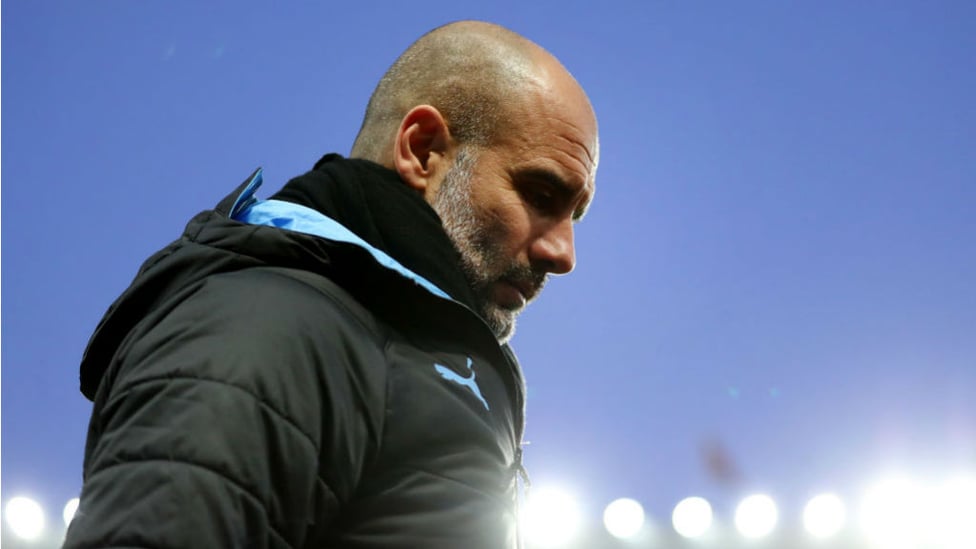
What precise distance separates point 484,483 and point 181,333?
0.72 meters

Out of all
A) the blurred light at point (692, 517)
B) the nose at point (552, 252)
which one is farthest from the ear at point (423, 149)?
the blurred light at point (692, 517)

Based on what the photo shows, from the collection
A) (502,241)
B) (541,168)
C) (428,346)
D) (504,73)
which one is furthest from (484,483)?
(504,73)

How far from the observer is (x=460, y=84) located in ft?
9.98

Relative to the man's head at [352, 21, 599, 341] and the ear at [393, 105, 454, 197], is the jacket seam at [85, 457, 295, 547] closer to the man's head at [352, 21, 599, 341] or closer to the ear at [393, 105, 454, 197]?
the man's head at [352, 21, 599, 341]

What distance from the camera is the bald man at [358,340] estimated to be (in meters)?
1.59

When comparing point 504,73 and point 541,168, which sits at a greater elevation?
point 504,73

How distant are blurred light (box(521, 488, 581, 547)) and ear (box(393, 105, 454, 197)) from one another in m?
14.5

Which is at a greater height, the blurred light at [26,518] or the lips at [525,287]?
the blurred light at [26,518]

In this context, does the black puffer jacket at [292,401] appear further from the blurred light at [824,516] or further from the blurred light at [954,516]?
the blurred light at [954,516]

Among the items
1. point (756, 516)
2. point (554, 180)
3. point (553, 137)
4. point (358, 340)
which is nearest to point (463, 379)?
point (358, 340)

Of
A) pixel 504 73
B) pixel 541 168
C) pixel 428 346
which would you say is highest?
pixel 504 73

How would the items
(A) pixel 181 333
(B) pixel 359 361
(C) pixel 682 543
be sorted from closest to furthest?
(A) pixel 181 333, (B) pixel 359 361, (C) pixel 682 543

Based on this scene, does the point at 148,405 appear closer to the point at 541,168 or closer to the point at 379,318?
the point at 379,318

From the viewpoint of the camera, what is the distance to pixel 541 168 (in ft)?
9.29
